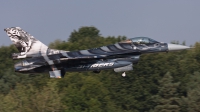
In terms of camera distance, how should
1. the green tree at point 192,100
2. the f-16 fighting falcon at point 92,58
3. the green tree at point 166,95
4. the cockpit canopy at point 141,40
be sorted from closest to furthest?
the f-16 fighting falcon at point 92,58 → the cockpit canopy at point 141,40 → the green tree at point 192,100 → the green tree at point 166,95

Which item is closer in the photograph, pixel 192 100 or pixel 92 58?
pixel 92 58

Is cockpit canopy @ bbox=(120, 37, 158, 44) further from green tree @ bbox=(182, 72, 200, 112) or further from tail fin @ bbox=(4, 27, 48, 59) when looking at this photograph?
green tree @ bbox=(182, 72, 200, 112)

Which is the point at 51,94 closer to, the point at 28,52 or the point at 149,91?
the point at 149,91

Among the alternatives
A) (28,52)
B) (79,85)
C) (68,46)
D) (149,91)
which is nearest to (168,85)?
(149,91)

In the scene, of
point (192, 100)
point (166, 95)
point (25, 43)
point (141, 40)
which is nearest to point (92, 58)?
point (141, 40)

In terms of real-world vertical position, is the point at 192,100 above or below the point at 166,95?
below

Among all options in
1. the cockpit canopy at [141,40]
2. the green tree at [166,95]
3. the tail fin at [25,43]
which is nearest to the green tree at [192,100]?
the green tree at [166,95]

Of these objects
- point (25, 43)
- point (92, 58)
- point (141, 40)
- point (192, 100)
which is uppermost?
point (25, 43)

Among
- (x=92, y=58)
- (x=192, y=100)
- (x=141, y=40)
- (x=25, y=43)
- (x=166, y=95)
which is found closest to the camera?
(x=92, y=58)

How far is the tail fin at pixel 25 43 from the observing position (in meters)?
30.0

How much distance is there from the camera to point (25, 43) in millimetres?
30078

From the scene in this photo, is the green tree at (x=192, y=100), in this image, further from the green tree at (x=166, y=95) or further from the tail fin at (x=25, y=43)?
the tail fin at (x=25, y=43)

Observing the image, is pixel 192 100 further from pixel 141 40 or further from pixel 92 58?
pixel 92 58

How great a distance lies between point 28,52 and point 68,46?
119ft
